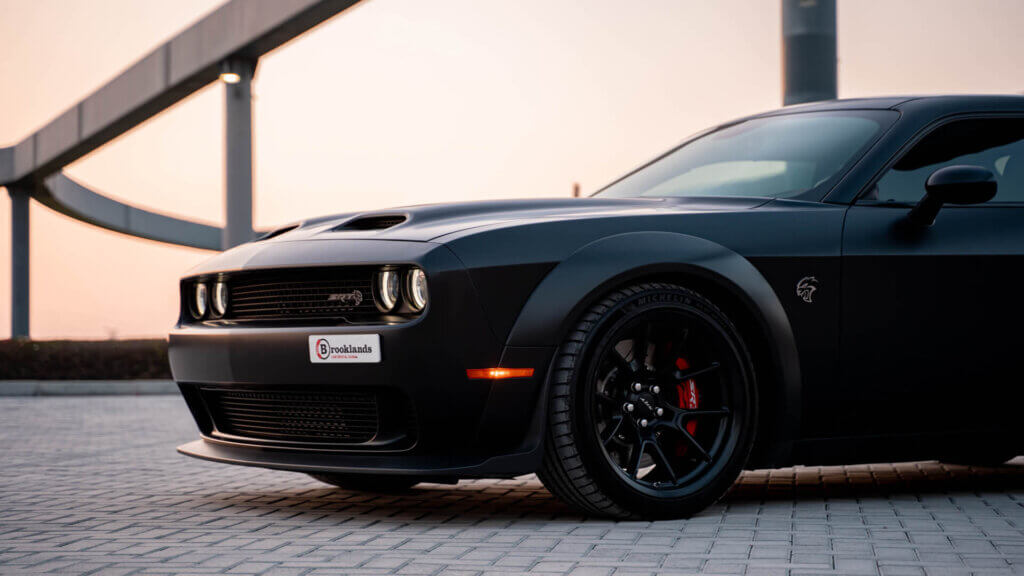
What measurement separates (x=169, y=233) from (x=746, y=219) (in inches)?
1276

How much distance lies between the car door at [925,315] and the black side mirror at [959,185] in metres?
0.17

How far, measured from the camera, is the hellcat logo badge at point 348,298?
454 centimetres

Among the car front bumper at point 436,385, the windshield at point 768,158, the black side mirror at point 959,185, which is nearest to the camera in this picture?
the car front bumper at point 436,385

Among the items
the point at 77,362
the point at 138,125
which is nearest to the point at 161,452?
the point at 77,362

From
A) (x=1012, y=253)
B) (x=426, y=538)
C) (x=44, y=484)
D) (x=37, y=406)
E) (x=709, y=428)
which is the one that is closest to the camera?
(x=426, y=538)

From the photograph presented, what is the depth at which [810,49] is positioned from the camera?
12.4 metres

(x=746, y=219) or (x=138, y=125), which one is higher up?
(x=138, y=125)

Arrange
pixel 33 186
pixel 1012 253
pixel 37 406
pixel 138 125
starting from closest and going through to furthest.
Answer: pixel 1012 253 → pixel 37 406 → pixel 138 125 → pixel 33 186

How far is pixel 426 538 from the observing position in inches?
170

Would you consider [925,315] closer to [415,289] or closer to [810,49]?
[415,289]

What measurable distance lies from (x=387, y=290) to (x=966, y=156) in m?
2.54

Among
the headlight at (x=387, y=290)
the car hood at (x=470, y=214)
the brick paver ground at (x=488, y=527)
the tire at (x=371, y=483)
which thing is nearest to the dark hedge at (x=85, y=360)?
the brick paver ground at (x=488, y=527)

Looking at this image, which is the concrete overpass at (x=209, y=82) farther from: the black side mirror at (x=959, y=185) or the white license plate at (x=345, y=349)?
the white license plate at (x=345, y=349)

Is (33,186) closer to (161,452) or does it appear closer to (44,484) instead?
(161,452)
